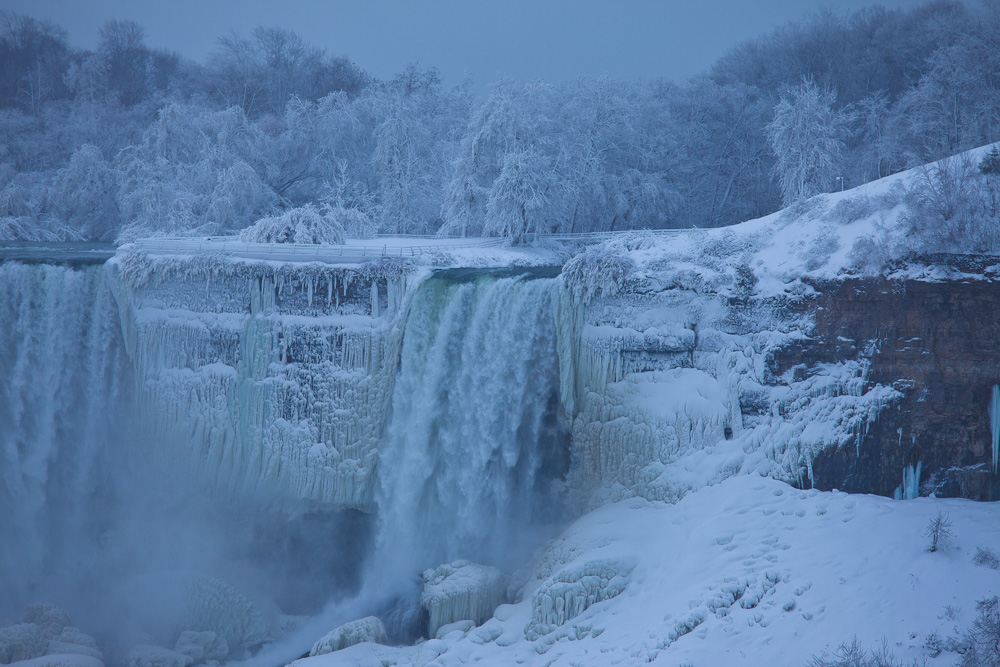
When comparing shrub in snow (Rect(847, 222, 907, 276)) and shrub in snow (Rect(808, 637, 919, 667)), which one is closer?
shrub in snow (Rect(808, 637, 919, 667))

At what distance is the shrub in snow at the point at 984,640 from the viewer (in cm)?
686

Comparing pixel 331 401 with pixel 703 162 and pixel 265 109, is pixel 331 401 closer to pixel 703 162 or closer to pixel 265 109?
pixel 703 162

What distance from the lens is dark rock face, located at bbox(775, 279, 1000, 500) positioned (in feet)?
34.2

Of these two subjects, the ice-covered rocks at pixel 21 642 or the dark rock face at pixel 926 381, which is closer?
the dark rock face at pixel 926 381

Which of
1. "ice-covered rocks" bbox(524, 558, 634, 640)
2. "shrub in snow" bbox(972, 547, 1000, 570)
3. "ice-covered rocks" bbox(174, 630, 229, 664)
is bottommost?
"ice-covered rocks" bbox(174, 630, 229, 664)

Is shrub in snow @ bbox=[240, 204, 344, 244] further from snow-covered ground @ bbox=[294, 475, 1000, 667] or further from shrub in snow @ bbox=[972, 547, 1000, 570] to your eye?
shrub in snow @ bbox=[972, 547, 1000, 570]

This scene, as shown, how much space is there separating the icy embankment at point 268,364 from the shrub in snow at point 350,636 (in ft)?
10.4

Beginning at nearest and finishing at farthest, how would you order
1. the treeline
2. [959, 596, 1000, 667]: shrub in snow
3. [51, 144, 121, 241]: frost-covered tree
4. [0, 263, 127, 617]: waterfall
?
[959, 596, 1000, 667]: shrub in snow → [0, 263, 127, 617]: waterfall → the treeline → [51, 144, 121, 241]: frost-covered tree

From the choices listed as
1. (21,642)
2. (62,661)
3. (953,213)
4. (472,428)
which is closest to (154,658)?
(62,661)

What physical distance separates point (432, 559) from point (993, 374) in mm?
10466

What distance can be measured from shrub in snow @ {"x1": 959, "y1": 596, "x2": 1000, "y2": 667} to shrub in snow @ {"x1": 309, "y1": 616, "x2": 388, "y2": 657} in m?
8.67

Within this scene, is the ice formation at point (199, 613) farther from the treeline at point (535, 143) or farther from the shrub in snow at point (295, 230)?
the treeline at point (535, 143)

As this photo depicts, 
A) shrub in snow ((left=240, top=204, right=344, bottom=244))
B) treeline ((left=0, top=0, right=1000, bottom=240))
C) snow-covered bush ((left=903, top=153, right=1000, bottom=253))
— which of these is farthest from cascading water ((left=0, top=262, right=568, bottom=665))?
treeline ((left=0, top=0, right=1000, bottom=240))

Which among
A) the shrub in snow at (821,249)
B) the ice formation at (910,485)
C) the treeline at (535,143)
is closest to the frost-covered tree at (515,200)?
the treeline at (535,143)
